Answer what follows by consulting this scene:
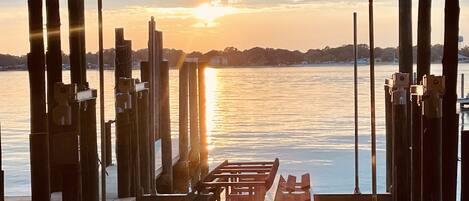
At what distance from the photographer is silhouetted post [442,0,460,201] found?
4.68 metres

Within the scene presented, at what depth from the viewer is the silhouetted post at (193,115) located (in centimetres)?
1084

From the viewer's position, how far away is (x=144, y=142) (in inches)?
286

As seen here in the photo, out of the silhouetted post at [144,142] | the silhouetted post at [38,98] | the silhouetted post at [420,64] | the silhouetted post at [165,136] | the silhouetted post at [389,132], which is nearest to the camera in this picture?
the silhouetted post at [38,98]

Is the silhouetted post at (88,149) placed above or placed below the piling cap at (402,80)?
below

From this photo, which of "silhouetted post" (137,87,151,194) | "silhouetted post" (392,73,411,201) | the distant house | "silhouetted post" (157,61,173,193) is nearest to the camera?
"silhouetted post" (392,73,411,201)

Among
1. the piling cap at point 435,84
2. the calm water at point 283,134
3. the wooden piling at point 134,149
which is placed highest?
the piling cap at point 435,84

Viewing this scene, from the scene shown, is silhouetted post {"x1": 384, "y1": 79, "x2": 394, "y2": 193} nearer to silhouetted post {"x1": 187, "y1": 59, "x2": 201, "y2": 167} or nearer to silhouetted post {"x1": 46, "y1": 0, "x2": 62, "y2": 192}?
silhouetted post {"x1": 46, "y1": 0, "x2": 62, "y2": 192}

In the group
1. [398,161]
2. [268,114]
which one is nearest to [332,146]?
[268,114]

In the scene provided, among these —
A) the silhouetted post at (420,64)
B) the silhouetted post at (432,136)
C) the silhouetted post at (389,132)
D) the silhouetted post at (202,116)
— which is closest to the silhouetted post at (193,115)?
the silhouetted post at (202,116)

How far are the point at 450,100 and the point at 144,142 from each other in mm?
3221

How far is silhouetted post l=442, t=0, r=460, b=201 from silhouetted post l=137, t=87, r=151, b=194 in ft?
10.1

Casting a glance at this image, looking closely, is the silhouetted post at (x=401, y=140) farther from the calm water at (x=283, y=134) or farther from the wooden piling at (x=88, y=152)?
the calm water at (x=283, y=134)

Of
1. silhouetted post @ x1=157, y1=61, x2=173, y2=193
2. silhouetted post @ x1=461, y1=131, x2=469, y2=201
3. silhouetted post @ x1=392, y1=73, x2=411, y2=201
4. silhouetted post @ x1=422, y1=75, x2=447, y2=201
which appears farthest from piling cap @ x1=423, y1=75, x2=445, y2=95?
silhouetted post @ x1=157, y1=61, x2=173, y2=193

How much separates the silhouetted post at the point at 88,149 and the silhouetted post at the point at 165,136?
137 inches
